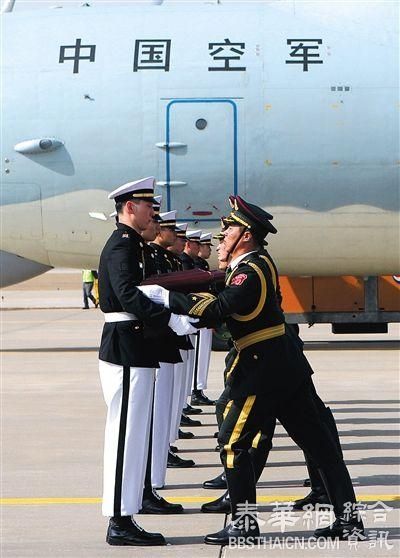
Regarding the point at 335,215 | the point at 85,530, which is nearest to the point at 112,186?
the point at 335,215

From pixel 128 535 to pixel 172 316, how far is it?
48.1 inches

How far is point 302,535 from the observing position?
23.4 feet

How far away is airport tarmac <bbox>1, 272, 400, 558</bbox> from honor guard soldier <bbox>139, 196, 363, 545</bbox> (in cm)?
24

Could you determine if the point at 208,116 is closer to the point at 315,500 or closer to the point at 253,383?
the point at 315,500

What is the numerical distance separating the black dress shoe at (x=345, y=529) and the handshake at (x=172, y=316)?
1310 mm

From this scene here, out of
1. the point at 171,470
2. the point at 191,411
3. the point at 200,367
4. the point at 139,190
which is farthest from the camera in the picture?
the point at 200,367

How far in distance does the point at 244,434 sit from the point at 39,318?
25453 millimetres

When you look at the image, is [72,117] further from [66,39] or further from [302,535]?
[302,535]

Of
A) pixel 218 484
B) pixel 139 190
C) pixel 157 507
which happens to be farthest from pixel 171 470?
pixel 139 190

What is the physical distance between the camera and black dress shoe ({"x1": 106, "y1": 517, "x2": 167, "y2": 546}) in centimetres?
696

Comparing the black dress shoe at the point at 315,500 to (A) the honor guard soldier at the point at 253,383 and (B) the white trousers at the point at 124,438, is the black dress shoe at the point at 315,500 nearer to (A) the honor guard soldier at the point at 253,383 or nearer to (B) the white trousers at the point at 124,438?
(A) the honor guard soldier at the point at 253,383

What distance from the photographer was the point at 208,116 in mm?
17312

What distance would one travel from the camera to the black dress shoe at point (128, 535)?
696cm


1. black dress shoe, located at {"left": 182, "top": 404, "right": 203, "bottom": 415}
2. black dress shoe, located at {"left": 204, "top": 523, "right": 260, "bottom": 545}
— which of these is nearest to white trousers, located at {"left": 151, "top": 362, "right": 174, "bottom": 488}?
black dress shoe, located at {"left": 204, "top": 523, "right": 260, "bottom": 545}
